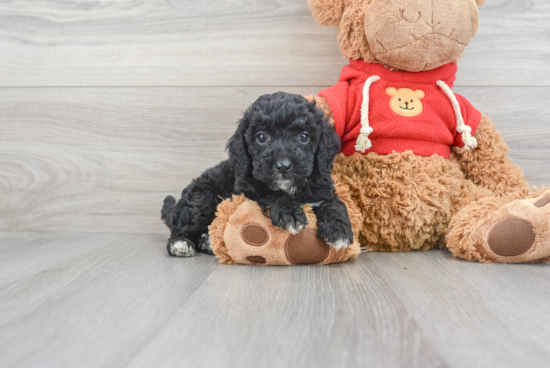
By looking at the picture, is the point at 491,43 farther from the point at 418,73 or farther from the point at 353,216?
the point at 353,216

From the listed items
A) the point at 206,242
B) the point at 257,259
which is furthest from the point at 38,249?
the point at 257,259

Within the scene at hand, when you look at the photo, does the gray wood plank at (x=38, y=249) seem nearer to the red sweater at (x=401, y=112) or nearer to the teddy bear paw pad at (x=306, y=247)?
the teddy bear paw pad at (x=306, y=247)

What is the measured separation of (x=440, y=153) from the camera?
1550 mm

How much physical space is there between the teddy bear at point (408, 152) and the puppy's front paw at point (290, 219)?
0.16 feet

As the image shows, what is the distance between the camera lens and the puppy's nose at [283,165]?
1.21 meters

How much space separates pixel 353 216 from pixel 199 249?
0.64 m

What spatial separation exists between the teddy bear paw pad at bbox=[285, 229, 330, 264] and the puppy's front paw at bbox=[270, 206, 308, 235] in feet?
0.12

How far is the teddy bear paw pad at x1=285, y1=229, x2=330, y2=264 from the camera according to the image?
1.30m

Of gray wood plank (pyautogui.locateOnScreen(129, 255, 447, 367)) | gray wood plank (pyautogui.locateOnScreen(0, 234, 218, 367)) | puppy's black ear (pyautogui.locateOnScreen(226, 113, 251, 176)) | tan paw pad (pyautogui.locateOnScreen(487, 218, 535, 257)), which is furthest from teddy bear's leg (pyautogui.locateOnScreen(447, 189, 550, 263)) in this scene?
gray wood plank (pyautogui.locateOnScreen(0, 234, 218, 367))

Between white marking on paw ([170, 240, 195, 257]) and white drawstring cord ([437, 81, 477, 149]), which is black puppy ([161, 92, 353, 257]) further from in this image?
white drawstring cord ([437, 81, 477, 149])

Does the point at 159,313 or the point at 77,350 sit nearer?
the point at 77,350

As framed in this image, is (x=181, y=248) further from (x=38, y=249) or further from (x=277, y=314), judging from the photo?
(x=277, y=314)

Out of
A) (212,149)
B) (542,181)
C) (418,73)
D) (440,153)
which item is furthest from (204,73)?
(542,181)

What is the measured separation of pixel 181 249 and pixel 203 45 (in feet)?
3.28
